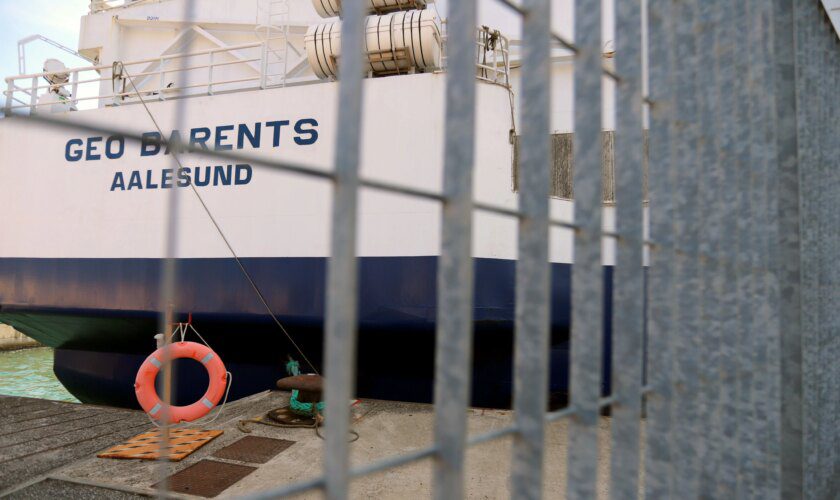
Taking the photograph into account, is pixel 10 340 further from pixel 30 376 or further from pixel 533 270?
pixel 533 270

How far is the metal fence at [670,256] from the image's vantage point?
0.75 m

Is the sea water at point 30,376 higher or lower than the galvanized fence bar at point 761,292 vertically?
lower

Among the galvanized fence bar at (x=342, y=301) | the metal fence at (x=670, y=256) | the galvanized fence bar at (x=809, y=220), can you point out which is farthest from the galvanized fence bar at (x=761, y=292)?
the galvanized fence bar at (x=342, y=301)

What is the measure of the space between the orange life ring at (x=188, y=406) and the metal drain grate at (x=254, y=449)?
1.50 feet

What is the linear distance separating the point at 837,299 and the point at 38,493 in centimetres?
379

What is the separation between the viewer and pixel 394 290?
4848 mm

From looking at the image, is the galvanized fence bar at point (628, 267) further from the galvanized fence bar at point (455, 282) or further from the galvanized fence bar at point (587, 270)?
the galvanized fence bar at point (455, 282)

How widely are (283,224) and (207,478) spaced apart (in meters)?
2.66

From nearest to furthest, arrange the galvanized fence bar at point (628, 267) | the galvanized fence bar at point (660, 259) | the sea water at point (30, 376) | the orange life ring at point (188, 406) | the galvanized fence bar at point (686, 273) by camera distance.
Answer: the galvanized fence bar at point (628, 267)
the galvanized fence bar at point (660, 259)
the galvanized fence bar at point (686, 273)
the orange life ring at point (188, 406)
the sea water at point (30, 376)

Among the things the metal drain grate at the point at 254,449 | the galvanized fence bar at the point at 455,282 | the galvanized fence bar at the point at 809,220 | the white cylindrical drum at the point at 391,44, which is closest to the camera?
the galvanized fence bar at the point at 455,282

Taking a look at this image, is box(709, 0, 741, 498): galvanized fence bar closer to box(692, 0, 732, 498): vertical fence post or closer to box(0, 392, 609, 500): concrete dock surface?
box(692, 0, 732, 498): vertical fence post

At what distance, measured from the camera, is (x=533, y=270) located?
89 cm

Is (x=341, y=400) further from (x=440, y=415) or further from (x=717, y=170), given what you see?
(x=717, y=170)

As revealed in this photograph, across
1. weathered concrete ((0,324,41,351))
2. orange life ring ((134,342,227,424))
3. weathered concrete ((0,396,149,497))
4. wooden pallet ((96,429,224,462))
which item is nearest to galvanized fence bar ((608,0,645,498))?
wooden pallet ((96,429,224,462))
